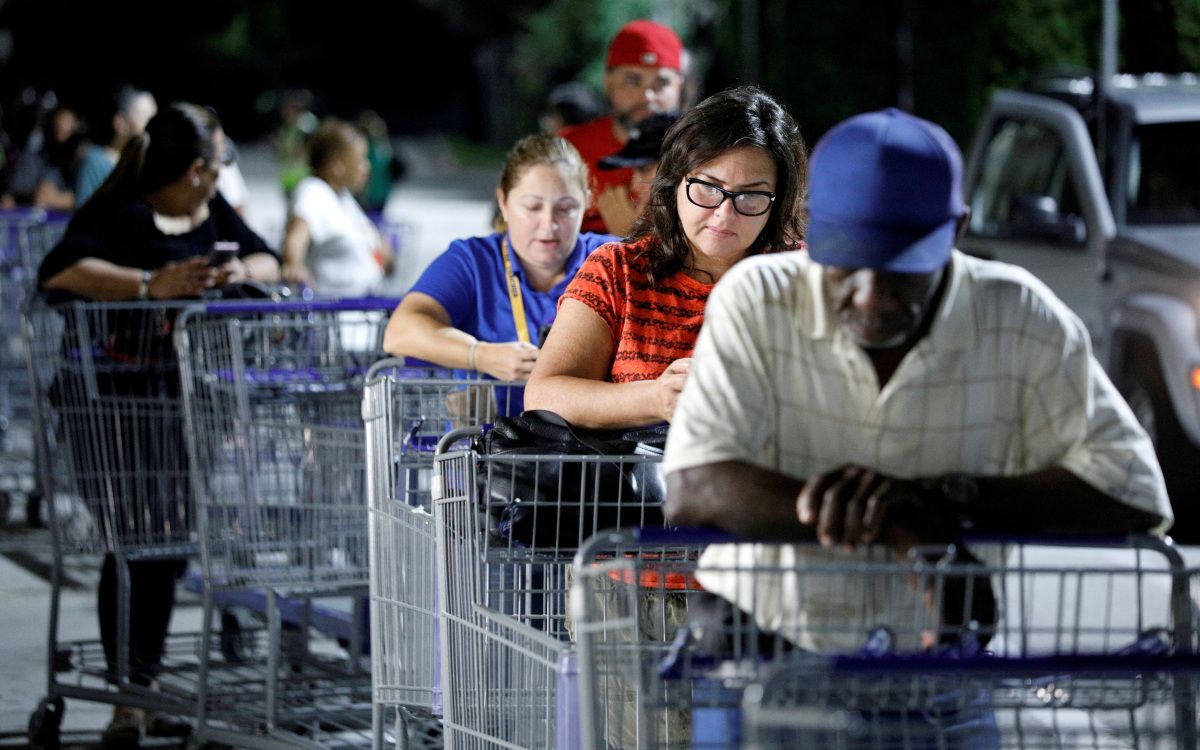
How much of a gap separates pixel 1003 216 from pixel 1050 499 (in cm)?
781

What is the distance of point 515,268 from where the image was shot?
17.7ft

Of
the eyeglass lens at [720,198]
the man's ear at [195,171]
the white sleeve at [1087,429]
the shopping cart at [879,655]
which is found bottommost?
the shopping cart at [879,655]

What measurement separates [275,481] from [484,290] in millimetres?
907

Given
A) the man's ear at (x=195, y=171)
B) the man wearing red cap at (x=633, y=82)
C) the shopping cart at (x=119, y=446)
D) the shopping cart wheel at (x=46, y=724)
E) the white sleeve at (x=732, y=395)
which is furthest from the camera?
the man wearing red cap at (x=633, y=82)

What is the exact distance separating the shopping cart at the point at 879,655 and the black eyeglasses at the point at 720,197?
1253 millimetres

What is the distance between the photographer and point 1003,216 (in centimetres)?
1037

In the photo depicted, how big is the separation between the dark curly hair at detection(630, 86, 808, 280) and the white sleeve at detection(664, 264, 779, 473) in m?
1.32

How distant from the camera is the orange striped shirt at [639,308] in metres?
4.13

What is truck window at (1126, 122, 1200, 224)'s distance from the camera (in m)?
9.28

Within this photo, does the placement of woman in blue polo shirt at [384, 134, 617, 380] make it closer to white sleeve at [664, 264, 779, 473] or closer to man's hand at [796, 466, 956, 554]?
white sleeve at [664, 264, 779, 473]

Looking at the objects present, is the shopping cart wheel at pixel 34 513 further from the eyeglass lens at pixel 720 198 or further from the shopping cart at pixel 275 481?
the eyeglass lens at pixel 720 198

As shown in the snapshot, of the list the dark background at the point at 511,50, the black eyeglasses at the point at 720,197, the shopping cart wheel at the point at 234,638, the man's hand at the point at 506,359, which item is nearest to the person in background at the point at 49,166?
the dark background at the point at 511,50

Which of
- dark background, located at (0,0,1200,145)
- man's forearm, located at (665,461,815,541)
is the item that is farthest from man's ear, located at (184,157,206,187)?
dark background, located at (0,0,1200,145)

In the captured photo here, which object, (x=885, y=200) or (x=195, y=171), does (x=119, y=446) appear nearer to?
(x=195, y=171)
